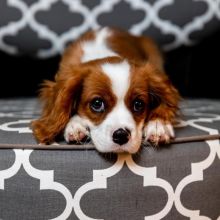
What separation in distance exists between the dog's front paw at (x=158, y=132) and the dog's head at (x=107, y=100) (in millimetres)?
32

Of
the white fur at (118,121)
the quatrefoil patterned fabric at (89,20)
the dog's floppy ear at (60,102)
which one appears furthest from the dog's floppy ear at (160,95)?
the quatrefoil patterned fabric at (89,20)

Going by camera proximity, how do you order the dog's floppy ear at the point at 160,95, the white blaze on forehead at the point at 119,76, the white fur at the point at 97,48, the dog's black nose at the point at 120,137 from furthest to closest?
1. the white fur at the point at 97,48
2. the dog's floppy ear at the point at 160,95
3. the white blaze on forehead at the point at 119,76
4. the dog's black nose at the point at 120,137

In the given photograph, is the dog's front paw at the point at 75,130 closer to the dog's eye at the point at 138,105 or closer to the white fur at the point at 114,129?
the white fur at the point at 114,129

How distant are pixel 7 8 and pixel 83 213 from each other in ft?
3.63

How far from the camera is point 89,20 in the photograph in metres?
2.12

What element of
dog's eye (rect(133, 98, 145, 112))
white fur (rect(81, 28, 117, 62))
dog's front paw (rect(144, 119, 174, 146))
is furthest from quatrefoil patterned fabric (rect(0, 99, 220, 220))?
white fur (rect(81, 28, 117, 62))

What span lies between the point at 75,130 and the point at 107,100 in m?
0.13

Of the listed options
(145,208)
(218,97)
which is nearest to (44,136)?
(145,208)

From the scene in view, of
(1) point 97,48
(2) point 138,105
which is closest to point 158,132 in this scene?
(2) point 138,105

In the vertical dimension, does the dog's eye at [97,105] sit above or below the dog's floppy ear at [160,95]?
below

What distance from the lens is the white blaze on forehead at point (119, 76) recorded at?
1401mm

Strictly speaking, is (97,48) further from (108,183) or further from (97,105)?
(108,183)

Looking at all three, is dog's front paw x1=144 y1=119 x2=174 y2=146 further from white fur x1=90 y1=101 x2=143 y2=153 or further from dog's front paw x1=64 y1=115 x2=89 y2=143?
dog's front paw x1=64 y1=115 x2=89 y2=143

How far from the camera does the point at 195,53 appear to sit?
2227 millimetres
